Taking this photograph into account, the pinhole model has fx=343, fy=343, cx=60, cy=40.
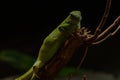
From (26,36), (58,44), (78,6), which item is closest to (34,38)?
(26,36)

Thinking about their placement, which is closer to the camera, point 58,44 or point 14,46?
point 58,44

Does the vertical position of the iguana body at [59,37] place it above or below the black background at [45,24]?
above

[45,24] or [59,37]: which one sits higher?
[59,37]

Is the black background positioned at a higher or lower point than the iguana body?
lower

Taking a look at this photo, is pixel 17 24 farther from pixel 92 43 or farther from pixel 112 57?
pixel 92 43

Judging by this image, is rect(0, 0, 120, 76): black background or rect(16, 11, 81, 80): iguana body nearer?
rect(16, 11, 81, 80): iguana body

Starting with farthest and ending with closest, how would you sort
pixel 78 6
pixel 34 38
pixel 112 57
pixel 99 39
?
pixel 34 38
pixel 112 57
pixel 78 6
pixel 99 39

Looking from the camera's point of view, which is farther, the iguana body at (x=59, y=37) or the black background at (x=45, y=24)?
the black background at (x=45, y=24)

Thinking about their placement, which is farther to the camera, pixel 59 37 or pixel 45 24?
pixel 45 24
